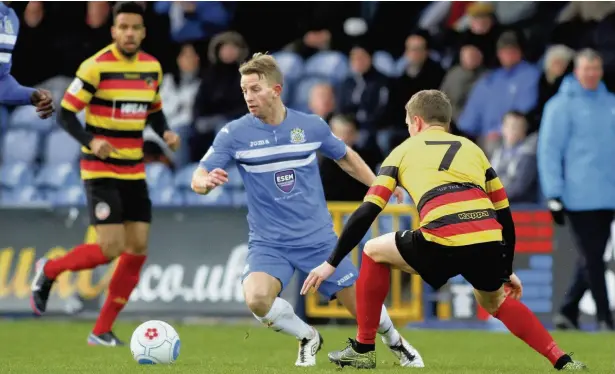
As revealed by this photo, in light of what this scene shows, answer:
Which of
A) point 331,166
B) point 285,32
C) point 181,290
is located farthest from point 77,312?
point 285,32

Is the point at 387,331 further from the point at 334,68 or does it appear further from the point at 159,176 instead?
the point at 334,68

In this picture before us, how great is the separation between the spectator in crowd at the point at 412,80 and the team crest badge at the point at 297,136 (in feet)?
21.8

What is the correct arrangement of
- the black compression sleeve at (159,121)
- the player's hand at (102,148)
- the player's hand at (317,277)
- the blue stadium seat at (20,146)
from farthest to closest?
1. the blue stadium seat at (20,146)
2. the black compression sleeve at (159,121)
3. the player's hand at (102,148)
4. the player's hand at (317,277)

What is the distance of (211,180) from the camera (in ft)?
25.9

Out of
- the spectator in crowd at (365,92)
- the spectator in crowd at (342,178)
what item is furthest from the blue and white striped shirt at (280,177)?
the spectator in crowd at (365,92)

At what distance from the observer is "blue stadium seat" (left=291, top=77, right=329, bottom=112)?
16.6 m

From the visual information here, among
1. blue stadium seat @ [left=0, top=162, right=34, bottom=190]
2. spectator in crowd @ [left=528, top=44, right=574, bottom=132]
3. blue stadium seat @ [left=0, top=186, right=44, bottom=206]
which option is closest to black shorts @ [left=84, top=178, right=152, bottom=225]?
spectator in crowd @ [left=528, top=44, right=574, bottom=132]

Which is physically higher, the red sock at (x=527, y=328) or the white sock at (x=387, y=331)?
the red sock at (x=527, y=328)

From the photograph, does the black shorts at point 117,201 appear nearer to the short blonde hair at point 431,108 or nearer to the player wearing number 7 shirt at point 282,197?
the player wearing number 7 shirt at point 282,197

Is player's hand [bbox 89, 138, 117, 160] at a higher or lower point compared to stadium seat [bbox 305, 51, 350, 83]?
lower

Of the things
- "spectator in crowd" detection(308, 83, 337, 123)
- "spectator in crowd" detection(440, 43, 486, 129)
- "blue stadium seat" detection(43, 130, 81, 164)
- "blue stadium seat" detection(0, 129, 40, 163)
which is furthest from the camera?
"blue stadium seat" detection(0, 129, 40, 163)

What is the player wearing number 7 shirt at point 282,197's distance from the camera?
8766mm

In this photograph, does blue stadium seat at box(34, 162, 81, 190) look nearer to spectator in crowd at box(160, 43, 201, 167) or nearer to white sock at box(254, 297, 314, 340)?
spectator in crowd at box(160, 43, 201, 167)

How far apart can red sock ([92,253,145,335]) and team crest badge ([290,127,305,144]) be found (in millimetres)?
2715
